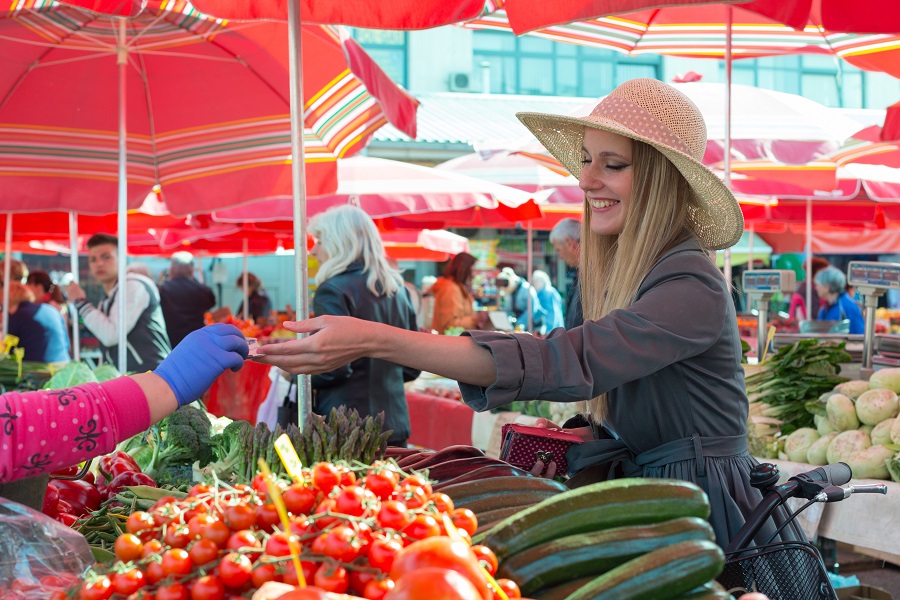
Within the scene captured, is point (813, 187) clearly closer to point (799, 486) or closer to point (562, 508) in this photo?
point (799, 486)

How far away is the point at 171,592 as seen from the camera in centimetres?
143

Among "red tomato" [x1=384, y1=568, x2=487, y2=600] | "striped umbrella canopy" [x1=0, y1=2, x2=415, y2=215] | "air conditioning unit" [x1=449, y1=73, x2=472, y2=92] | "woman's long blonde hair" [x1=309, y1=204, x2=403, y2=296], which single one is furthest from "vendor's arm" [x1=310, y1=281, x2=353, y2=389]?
"air conditioning unit" [x1=449, y1=73, x2=472, y2=92]

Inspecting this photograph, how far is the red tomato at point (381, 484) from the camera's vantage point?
65.7 inches

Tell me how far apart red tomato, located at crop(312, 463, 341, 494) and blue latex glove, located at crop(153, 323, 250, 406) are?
1.72ft

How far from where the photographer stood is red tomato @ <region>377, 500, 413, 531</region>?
147 cm

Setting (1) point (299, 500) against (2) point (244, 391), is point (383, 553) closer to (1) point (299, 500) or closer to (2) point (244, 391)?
(1) point (299, 500)

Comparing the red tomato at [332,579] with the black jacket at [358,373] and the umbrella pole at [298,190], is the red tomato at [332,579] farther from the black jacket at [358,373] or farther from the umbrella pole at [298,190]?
the black jacket at [358,373]

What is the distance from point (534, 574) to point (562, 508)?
0.13m

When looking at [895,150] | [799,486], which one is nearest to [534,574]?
[799,486]

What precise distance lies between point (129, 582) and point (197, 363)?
71 cm

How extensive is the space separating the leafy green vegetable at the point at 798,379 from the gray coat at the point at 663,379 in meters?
2.86

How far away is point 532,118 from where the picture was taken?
2689mm

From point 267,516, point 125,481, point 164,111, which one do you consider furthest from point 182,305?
point 267,516

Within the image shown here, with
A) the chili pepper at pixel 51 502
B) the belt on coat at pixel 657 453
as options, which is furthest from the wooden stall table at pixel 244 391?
the belt on coat at pixel 657 453
